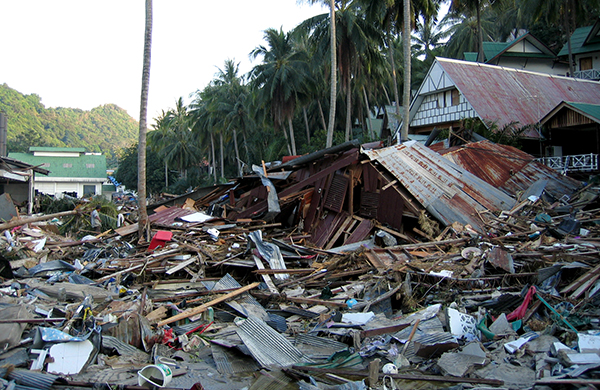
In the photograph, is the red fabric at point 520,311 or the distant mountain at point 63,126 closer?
the red fabric at point 520,311

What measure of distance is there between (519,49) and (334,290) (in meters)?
32.1

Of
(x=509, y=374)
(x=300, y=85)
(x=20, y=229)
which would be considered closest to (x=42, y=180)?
(x=300, y=85)

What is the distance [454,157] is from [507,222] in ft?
13.2

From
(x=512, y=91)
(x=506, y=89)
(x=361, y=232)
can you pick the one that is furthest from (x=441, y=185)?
(x=512, y=91)

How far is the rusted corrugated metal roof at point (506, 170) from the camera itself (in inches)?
543

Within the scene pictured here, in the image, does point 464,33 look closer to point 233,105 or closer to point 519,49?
point 519,49

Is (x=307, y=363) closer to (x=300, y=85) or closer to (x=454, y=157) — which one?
(x=454, y=157)

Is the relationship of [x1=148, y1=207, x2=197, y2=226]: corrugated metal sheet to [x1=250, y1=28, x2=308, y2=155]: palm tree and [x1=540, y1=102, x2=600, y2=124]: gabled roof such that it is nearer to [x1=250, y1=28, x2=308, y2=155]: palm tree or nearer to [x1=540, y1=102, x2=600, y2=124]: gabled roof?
[x1=540, y1=102, x2=600, y2=124]: gabled roof

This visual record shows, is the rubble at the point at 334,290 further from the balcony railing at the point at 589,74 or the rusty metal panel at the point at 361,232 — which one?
the balcony railing at the point at 589,74

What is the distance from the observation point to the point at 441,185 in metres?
11.6

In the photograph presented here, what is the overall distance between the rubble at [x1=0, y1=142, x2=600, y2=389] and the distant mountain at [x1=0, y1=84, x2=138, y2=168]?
73271mm

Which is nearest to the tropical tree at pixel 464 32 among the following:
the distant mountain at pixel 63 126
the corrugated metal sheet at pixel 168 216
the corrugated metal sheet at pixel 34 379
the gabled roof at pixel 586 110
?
the gabled roof at pixel 586 110

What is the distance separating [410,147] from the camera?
43.3 ft

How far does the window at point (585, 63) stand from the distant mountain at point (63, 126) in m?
74.7
